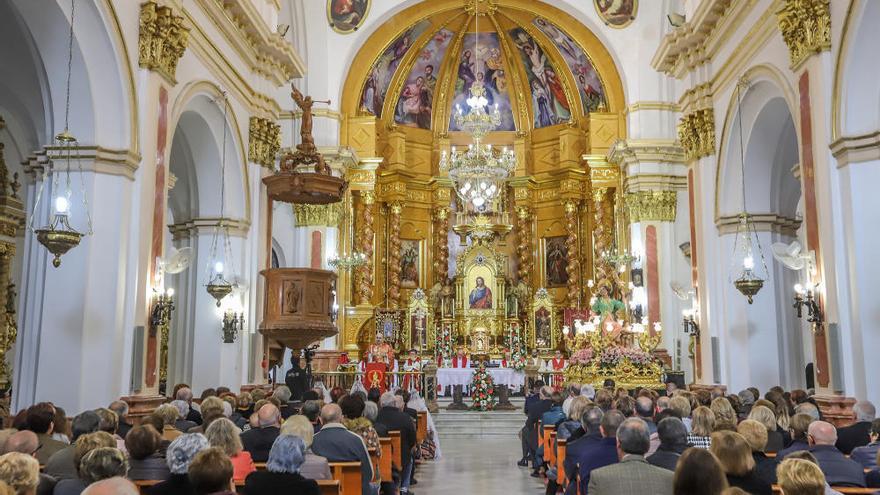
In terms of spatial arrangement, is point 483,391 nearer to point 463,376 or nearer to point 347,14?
point 463,376

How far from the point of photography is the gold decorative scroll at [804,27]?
912 centimetres

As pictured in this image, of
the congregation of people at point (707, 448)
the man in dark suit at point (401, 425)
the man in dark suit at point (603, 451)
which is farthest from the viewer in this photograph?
the man in dark suit at point (401, 425)

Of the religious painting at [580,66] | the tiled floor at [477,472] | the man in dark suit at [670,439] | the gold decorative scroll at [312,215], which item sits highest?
the religious painting at [580,66]

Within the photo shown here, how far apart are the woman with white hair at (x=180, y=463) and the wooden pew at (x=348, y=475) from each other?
1.65 metres

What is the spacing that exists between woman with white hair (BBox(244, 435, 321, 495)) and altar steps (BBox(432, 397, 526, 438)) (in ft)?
35.5

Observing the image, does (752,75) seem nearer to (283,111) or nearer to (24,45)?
(24,45)

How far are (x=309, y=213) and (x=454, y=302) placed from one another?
18.0 ft

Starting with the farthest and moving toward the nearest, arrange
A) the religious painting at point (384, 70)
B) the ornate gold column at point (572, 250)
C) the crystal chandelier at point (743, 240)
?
the ornate gold column at point (572, 250), the religious painting at point (384, 70), the crystal chandelier at point (743, 240)

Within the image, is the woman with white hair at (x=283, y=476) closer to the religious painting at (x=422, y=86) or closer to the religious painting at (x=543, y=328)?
the religious painting at (x=543, y=328)

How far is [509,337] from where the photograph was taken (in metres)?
21.9

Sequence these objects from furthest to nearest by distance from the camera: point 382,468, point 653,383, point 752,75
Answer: point 653,383
point 752,75
point 382,468

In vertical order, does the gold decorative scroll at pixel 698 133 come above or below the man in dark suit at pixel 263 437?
above

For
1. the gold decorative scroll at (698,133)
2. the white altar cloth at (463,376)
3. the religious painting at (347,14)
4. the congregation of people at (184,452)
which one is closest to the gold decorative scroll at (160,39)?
the congregation of people at (184,452)

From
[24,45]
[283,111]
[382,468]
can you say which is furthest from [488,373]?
[24,45]
